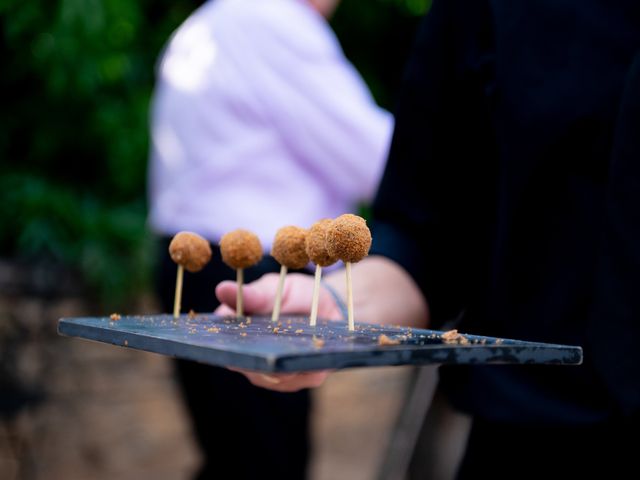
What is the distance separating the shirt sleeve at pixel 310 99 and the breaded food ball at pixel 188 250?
953 millimetres

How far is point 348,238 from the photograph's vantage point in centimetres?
85

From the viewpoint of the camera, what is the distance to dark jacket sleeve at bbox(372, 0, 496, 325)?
1224 mm

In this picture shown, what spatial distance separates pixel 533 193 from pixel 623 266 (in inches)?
6.4

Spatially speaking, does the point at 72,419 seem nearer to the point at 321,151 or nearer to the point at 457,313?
the point at 321,151

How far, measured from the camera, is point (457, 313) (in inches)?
51.4

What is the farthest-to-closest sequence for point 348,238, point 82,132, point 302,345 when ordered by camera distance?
point 82,132 → point 348,238 → point 302,345

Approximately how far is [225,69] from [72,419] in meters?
2.38

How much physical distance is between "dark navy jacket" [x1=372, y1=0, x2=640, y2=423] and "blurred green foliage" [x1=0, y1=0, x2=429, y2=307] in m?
2.49

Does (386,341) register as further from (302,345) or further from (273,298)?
(273,298)

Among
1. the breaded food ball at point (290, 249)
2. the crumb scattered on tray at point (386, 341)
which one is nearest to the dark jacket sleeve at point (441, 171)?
the breaded food ball at point (290, 249)

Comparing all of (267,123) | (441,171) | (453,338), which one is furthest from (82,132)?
(453,338)

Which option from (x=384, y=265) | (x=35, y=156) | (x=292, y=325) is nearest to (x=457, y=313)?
(x=384, y=265)

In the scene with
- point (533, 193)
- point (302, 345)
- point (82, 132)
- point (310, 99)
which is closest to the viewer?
point (302, 345)

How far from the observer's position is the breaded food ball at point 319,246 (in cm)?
91
